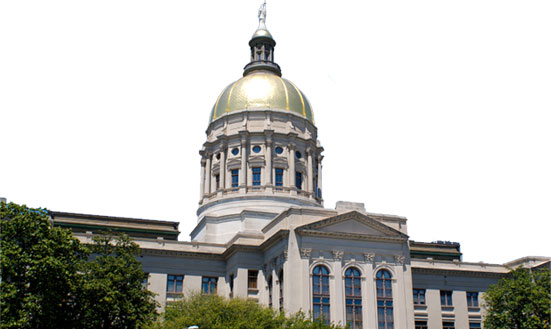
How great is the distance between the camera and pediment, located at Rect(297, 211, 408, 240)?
58719 millimetres

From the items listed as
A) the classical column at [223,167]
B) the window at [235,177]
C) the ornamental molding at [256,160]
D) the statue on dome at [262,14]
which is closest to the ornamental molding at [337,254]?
the ornamental molding at [256,160]

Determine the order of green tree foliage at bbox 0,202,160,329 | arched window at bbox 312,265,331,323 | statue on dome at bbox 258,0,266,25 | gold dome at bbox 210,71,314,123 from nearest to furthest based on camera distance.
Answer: green tree foliage at bbox 0,202,160,329, arched window at bbox 312,265,331,323, gold dome at bbox 210,71,314,123, statue on dome at bbox 258,0,266,25

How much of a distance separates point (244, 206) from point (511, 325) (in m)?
32.9

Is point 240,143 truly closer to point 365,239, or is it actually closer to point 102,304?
point 365,239

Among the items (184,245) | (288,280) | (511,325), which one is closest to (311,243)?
(288,280)

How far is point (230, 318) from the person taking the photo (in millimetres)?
47906

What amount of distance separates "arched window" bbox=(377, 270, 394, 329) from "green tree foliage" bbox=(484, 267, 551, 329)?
39.1ft

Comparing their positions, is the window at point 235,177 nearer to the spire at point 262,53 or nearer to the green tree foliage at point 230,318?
the spire at point 262,53

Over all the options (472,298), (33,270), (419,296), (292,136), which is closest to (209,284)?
(292,136)

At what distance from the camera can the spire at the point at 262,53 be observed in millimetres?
88750

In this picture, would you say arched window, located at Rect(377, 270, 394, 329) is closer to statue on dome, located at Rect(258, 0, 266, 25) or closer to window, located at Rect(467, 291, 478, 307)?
window, located at Rect(467, 291, 478, 307)

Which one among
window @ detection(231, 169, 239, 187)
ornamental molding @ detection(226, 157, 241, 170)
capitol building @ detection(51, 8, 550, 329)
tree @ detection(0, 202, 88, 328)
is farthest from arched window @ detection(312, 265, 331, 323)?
ornamental molding @ detection(226, 157, 241, 170)

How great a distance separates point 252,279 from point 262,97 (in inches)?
1132

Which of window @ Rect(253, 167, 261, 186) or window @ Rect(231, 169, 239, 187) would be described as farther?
window @ Rect(231, 169, 239, 187)
